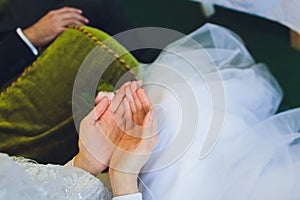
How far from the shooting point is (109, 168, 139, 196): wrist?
769mm

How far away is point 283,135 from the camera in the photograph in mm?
983

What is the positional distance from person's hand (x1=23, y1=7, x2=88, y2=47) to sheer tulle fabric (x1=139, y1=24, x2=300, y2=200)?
0.25 m

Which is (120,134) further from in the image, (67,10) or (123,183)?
(67,10)

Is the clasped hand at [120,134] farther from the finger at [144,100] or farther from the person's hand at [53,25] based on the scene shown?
the person's hand at [53,25]

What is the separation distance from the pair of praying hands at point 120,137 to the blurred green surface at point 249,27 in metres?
0.49

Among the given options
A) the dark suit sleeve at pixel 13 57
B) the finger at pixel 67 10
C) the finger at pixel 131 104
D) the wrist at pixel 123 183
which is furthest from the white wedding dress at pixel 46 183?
the finger at pixel 67 10

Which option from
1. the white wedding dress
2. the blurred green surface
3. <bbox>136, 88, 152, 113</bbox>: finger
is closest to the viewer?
the white wedding dress

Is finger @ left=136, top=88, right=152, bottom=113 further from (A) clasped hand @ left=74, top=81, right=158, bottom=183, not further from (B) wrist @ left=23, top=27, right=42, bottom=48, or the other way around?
(B) wrist @ left=23, top=27, right=42, bottom=48

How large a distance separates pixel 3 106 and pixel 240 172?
1.66ft

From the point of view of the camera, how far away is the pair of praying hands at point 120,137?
781mm

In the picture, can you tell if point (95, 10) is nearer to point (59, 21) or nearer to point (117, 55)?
point (59, 21)

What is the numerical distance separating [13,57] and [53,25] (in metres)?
0.13

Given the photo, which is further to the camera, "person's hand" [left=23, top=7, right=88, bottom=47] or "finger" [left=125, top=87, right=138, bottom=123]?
"person's hand" [left=23, top=7, right=88, bottom=47]

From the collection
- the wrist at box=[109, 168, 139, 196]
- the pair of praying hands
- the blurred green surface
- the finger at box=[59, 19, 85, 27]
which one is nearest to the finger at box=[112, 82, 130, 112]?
the pair of praying hands
